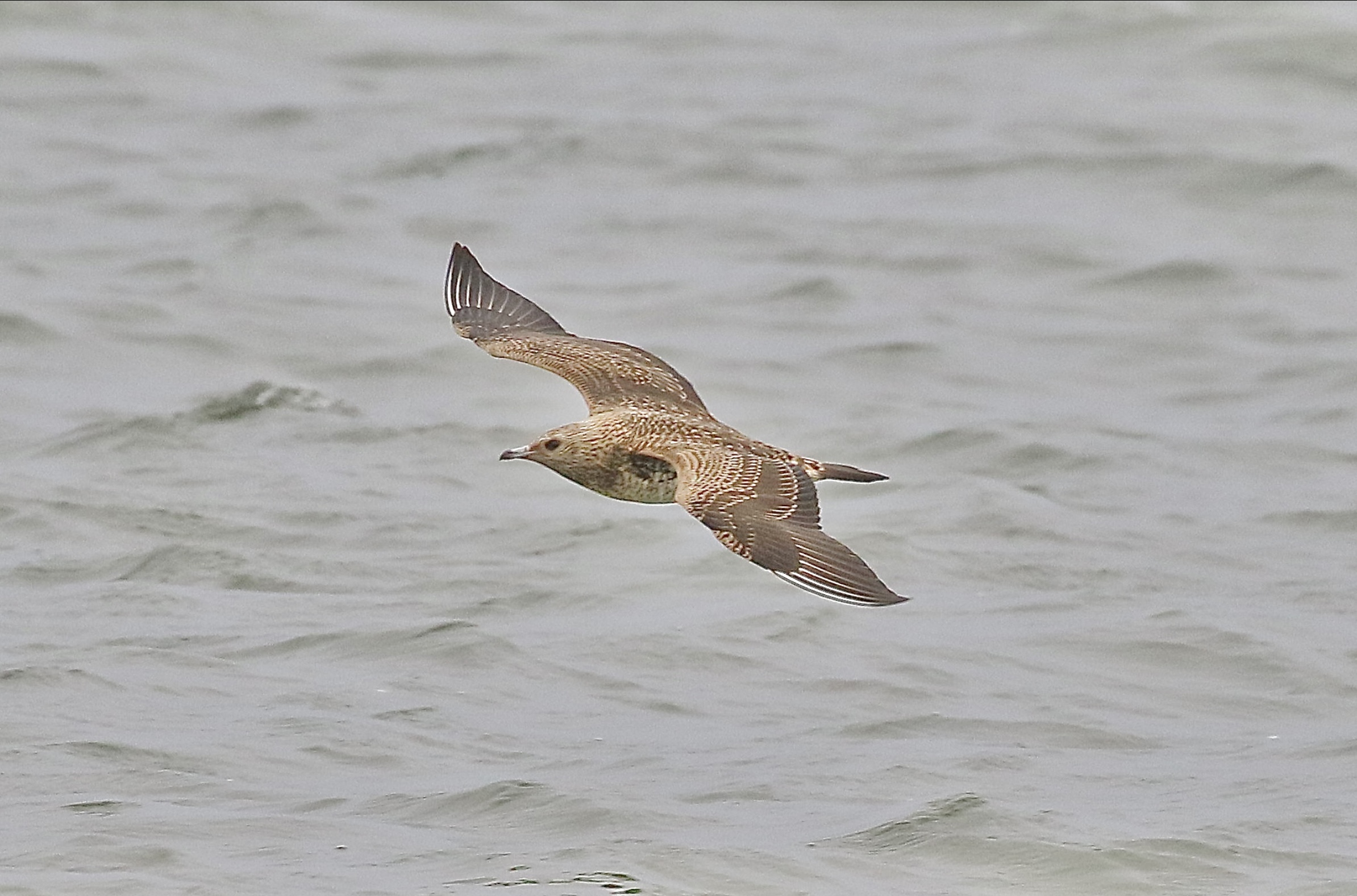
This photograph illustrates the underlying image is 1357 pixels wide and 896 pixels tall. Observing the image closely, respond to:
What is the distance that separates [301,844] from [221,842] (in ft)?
0.94

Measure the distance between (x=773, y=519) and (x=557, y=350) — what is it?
2218mm

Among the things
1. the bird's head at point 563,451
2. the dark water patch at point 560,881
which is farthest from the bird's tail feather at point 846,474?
the dark water patch at point 560,881

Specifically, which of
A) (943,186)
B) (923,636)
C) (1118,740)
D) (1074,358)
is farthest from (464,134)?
(1118,740)

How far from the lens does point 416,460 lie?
1485 centimetres

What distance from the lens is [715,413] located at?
51.0ft

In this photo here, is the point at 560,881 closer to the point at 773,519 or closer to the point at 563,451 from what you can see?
the point at 563,451

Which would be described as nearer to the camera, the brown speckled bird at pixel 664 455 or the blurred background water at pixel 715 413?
the brown speckled bird at pixel 664 455

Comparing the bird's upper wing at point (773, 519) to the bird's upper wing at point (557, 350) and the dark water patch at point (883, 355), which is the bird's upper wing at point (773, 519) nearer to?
the bird's upper wing at point (557, 350)

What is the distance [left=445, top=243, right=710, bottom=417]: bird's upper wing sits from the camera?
10.1 m

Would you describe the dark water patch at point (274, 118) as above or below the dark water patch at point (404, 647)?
above

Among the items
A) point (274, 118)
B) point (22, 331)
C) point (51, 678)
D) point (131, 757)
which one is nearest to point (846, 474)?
point (131, 757)

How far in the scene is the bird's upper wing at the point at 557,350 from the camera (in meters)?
10.1

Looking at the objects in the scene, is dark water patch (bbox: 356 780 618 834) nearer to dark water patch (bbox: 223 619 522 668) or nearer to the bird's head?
the bird's head

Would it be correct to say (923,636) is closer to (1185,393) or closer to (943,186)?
(1185,393)
